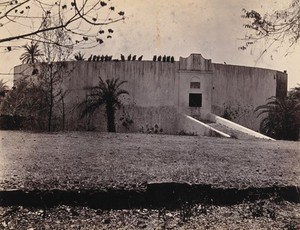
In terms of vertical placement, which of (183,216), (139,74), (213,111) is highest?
(139,74)

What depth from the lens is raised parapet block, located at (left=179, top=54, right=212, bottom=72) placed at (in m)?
17.5

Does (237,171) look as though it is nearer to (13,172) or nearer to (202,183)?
(202,183)

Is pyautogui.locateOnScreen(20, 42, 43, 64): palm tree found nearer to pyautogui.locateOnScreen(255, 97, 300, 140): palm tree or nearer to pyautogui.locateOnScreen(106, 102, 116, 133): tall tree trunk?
pyautogui.locateOnScreen(106, 102, 116, 133): tall tree trunk

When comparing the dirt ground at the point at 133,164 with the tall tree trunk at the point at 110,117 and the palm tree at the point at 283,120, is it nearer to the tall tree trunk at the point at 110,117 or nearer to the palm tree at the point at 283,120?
the palm tree at the point at 283,120

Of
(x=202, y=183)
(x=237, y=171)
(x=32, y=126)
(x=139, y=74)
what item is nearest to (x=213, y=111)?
(x=139, y=74)

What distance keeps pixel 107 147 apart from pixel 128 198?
360cm

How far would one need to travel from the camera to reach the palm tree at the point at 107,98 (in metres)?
16.5

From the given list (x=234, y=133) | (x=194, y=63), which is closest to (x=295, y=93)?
(x=194, y=63)

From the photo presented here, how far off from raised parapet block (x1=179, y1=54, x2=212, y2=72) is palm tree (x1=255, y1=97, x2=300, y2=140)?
10.5 ft

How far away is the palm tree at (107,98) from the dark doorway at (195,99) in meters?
2.76

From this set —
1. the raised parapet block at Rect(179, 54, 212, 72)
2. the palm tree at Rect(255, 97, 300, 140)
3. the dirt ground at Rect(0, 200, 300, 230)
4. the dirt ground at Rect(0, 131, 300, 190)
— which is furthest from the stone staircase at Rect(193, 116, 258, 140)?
the dirt ground at Rect(0, 200, 300, 230)

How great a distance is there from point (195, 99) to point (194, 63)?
1544 mm

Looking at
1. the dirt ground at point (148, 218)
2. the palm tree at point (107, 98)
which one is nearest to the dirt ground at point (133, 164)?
the dirt ground at point (148, 218)

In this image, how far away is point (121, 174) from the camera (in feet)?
20.5
